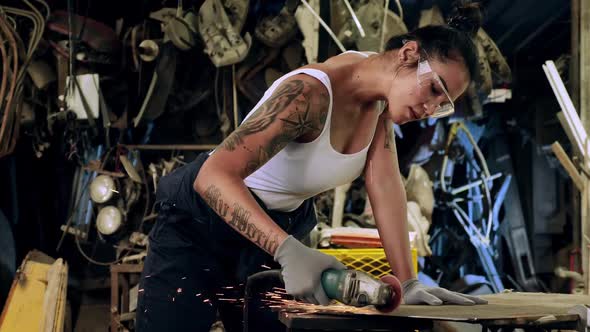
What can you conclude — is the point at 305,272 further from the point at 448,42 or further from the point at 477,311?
the point at 448,42

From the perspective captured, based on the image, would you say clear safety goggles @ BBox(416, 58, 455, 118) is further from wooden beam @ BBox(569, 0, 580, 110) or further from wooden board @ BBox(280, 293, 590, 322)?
wooden beam @ BBox(569, 0, 580, 110)

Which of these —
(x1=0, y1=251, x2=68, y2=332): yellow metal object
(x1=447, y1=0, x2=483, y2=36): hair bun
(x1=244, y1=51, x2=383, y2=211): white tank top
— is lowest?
(x1=0, y1=251, x2=68, y2=332): yellow metal object

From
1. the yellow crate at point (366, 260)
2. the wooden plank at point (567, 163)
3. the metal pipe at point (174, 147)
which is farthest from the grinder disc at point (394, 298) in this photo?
the metal pipe at point (174, 147)

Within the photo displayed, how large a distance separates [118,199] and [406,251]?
A: 3.59m

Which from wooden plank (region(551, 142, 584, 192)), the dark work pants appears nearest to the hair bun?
the dark work pants

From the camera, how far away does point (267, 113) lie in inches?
88.4

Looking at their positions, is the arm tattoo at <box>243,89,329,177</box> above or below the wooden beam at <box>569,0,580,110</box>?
below

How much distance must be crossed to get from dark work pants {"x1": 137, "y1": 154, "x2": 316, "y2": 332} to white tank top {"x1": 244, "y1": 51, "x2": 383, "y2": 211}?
6cm

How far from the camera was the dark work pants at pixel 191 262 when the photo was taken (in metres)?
2.59

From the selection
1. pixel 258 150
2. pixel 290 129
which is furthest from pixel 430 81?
Result: pixel 258 150

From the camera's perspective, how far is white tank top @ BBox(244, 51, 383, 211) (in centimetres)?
238

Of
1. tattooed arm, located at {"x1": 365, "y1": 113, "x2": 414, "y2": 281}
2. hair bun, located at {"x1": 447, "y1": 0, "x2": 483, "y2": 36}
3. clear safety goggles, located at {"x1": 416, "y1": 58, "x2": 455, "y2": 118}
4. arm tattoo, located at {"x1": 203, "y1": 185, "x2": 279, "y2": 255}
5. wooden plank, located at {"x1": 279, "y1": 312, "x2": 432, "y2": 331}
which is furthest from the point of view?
tattooed arm, located at {"x1": 365, "y1": 113, "x2": 414, "y2": 281}

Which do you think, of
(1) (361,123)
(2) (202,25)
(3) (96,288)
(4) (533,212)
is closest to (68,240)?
(3) (96,288)

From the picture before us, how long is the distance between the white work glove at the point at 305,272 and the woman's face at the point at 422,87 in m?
0.61
